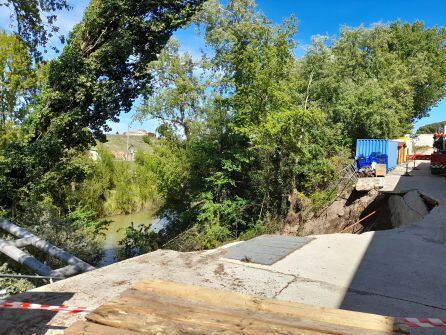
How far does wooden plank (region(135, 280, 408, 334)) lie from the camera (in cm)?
286

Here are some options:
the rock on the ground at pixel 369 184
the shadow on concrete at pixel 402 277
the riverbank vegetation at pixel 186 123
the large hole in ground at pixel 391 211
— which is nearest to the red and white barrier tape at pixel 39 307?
the shadow on concrete at pixel 402 277

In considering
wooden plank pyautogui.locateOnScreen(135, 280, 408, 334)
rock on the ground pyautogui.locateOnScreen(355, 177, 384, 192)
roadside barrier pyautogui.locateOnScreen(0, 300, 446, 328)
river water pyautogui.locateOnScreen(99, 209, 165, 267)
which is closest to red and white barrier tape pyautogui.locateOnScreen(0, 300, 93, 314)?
roadside barrier pyautogui.locateOnScreen(0, 300, 446, 328)

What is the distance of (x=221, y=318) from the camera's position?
291 centimetres

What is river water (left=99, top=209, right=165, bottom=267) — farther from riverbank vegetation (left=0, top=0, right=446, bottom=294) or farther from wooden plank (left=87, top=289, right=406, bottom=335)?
wooden plank (left=87, top=289, right=406, bottom=335)

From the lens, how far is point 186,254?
6469mm

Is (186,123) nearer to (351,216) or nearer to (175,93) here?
(175,93)

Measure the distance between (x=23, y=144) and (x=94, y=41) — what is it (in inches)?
186

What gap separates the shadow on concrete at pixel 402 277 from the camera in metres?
4.34

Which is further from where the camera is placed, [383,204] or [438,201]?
[383,204]

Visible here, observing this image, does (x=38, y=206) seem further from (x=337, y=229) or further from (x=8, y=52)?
(x=337, y=229)

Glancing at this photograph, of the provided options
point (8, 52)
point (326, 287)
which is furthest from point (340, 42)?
point (326, 287)

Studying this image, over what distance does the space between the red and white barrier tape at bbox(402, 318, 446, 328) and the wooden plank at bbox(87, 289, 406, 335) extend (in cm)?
125

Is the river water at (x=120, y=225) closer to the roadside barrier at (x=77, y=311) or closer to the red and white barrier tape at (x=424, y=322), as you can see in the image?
the roadside barrier at (x=77, y=311)

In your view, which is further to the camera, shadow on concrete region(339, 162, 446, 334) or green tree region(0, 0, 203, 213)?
green tree region(0, 0, 203, 213)
